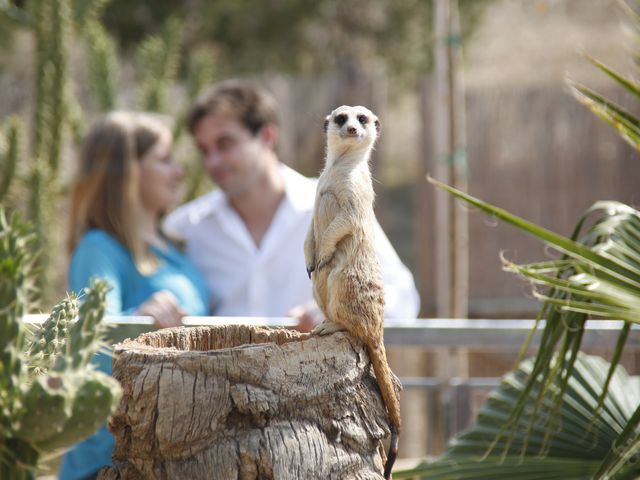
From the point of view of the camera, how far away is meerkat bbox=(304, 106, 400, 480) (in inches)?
69.3

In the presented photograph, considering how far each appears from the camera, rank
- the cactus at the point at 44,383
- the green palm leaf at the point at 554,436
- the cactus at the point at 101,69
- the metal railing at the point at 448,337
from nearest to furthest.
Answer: the cactus at the point at 44,383 → the green palm leaf at the point at 554,436 → the metal railing at the point at 448,337 → the cactus at the point at 101,69

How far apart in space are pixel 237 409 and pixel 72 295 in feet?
1.32

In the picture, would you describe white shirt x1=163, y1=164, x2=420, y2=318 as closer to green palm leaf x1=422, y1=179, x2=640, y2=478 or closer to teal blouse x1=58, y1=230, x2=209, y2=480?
teal blouse x1=58, y1=230, x2=209, y2=480

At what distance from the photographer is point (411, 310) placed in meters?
3.28

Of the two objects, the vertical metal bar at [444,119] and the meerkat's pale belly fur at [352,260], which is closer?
the meerkat's pale belly fur at [352,260]

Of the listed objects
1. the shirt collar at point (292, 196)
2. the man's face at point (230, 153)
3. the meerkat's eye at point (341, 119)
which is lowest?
the shirt collar at point (292, 196)

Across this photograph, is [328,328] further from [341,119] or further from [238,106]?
[238,106]

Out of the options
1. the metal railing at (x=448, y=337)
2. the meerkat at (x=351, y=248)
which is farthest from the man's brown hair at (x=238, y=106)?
the meerkat at (x=351, y=248)

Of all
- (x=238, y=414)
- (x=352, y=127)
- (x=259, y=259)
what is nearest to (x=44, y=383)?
(x=238, y=414)

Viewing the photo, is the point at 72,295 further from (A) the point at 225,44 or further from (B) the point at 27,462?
(A) the point at 225,44

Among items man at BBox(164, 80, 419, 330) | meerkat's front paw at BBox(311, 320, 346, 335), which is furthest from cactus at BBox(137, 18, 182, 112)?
meerkat's front paw at BBox(311, 320, 346, 335)

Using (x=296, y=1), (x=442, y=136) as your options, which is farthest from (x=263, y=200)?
(x=296, y=1)

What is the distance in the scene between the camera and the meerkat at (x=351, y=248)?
5.77 feet

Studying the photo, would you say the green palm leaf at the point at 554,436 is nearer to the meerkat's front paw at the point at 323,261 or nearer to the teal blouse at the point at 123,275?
the meerkat's front paw at the point at 323,261
